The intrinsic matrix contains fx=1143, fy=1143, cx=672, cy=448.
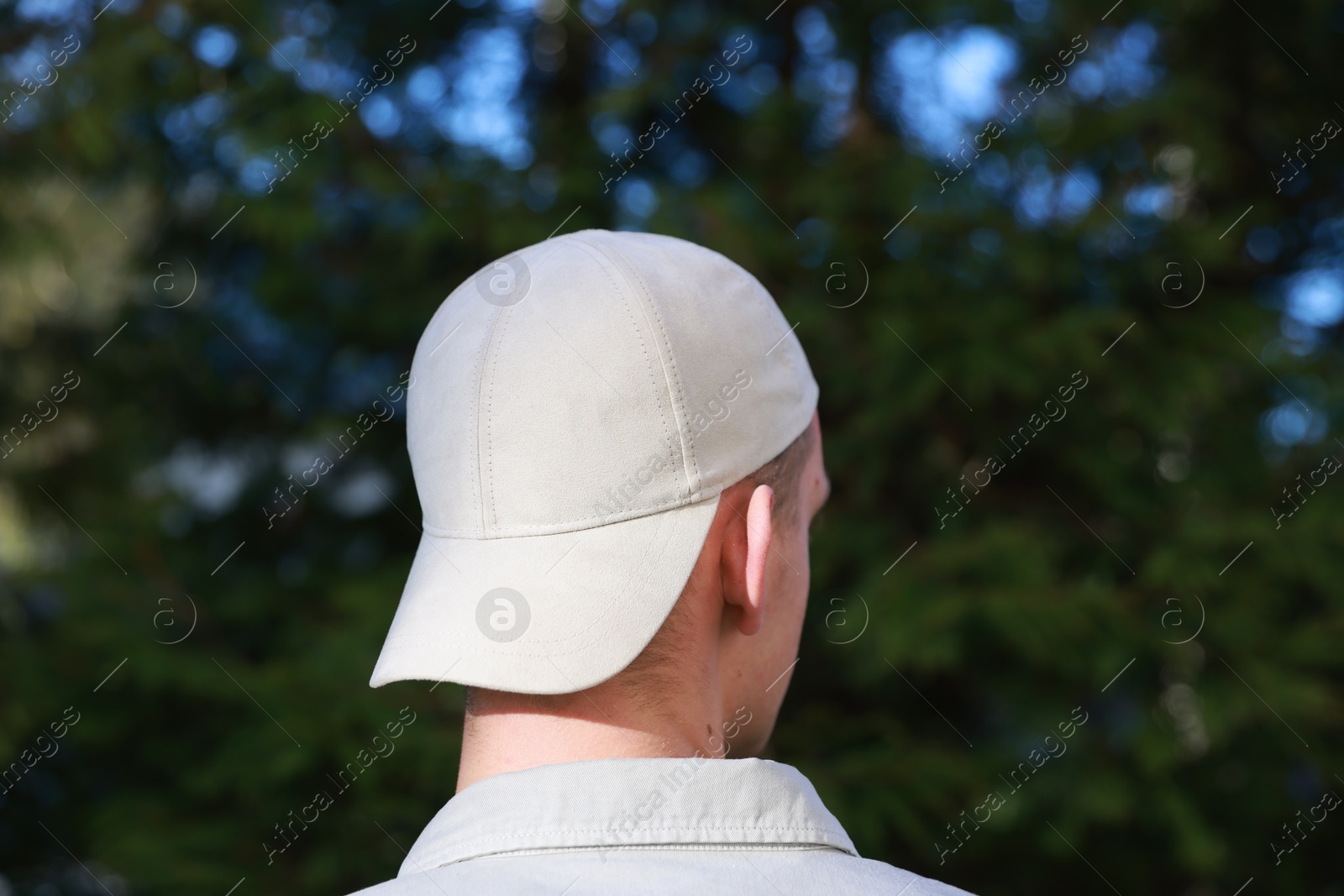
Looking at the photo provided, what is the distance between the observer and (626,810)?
3.16 feet

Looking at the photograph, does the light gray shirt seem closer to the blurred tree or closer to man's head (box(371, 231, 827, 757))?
man's head (box(371, 231, 827, 757))

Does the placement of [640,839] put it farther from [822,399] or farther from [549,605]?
[822,399]

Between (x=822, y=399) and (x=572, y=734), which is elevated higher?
(x=572, y=734)

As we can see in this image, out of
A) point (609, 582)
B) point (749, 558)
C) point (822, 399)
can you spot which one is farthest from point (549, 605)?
point (822, 399)

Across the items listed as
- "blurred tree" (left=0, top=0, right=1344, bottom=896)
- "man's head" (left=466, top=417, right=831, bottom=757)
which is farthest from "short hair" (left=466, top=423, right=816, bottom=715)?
"blurred tree" (left=0, top=0, right=1344, bottom=896)

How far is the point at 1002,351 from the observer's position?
9.91 feet

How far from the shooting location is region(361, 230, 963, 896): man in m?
0.96

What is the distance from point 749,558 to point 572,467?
192 mm

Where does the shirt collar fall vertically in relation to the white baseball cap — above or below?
below

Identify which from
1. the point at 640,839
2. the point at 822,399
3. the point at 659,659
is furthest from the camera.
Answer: the point at 822,399

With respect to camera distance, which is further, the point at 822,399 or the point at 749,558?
the point at 822,399

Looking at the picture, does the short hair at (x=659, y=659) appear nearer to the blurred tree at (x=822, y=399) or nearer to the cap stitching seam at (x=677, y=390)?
the cap stitching seam at (x=677, y=390)

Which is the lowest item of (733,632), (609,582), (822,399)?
(822,399)

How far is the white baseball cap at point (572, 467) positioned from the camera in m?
1.04
